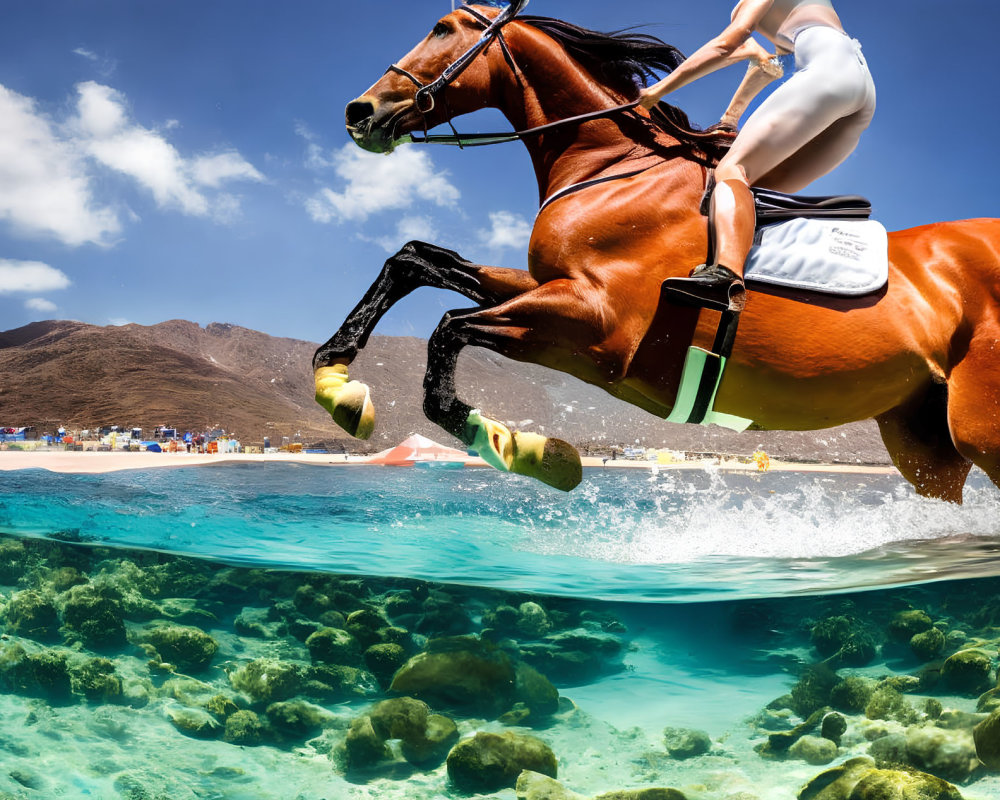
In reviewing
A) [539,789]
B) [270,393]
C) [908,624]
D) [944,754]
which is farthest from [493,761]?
[270,393]

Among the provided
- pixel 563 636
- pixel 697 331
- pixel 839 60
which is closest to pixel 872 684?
pixel 563 636

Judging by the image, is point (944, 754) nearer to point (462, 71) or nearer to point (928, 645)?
point (928, 645)

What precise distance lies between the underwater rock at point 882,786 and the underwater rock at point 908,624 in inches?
101

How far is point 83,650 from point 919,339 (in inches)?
240

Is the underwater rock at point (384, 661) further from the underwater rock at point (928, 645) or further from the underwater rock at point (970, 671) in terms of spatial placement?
the underwater rock at point (928, 645)

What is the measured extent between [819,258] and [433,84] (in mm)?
1643

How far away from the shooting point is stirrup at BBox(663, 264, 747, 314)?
87.8 inches

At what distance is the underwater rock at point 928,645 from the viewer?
5.28 metres

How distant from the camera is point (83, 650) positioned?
5328mm

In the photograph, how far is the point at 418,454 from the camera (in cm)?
1293

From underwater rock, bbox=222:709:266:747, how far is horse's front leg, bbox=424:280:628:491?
3429mm

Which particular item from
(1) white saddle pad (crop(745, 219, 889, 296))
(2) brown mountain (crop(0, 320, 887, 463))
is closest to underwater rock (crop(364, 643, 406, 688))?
(2) brown mountain (crop(0, 320, 887, 463))

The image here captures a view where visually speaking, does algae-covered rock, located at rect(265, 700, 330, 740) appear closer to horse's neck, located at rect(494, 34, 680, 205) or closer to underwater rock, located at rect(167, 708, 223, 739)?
underwater rock, located at rect(167, 708, 223, 739)

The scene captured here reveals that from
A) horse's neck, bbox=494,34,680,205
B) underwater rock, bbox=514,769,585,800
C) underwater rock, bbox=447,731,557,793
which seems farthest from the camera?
underwater rock, bbox=447,731,557,793
